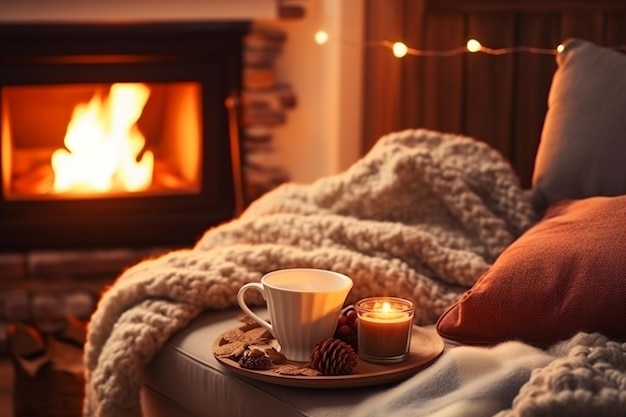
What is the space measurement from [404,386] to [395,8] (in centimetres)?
167

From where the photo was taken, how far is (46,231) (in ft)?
9.82

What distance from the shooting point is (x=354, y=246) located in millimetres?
1758

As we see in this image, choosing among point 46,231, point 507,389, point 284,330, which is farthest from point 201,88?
point 507,389

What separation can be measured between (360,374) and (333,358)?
1.6 inches

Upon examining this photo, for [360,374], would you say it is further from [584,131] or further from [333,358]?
[584,131]

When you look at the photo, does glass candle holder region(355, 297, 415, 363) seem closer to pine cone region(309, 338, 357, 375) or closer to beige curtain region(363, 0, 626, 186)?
pine cone region(309, 338, 357, 375)

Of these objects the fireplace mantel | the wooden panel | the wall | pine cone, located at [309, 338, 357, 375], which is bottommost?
pine cone, located at [309, 338, 357, 375]

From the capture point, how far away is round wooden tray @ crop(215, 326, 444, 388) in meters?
1.35

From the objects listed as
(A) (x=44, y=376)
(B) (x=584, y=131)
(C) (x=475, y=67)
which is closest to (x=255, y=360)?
(B) (x=584, y=131)

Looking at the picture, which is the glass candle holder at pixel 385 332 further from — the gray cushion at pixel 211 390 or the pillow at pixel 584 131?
the pillow at pixel 584 131

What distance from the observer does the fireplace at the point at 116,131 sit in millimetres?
2930

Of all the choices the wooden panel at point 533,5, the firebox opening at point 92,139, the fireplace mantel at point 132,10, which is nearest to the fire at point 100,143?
the firebox opening at point 92,139

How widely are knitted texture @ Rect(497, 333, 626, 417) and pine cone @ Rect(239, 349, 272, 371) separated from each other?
1.12ft

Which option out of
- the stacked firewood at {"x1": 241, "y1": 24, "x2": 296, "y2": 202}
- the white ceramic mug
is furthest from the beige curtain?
the white ceramic mug
